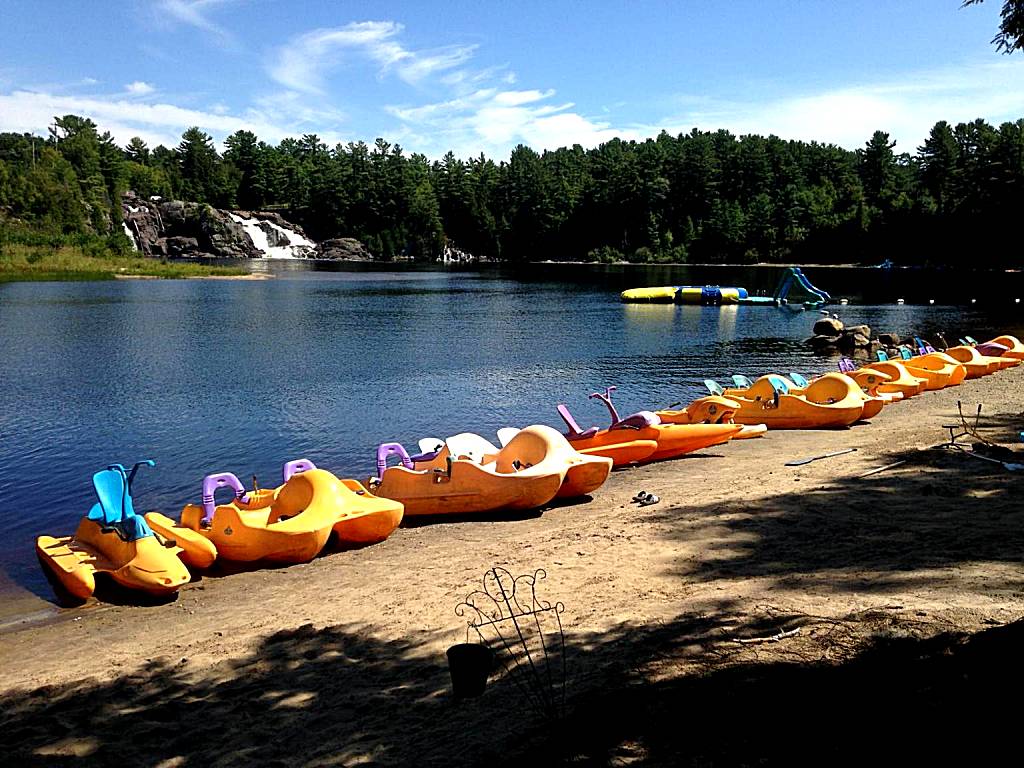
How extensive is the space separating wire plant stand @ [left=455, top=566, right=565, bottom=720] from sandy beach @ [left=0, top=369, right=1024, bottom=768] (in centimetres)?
12

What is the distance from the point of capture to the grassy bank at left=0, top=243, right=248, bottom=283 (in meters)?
66.9

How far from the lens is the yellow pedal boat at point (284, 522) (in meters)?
9.82

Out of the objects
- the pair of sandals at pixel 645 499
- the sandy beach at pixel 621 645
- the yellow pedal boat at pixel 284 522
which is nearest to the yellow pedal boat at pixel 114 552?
the sandy beach at pixel 621 645

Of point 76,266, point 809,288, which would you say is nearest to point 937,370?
point 809,288

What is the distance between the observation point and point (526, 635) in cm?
629

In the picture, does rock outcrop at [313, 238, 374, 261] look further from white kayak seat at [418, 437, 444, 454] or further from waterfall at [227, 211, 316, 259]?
white kayak seat at [418, 437, 444, 454]

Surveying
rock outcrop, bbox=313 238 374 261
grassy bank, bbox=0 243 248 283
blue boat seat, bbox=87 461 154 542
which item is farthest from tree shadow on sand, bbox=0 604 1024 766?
rock outcrop, bbox=313 238 374 261

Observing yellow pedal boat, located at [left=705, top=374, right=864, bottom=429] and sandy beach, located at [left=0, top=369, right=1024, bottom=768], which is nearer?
sandy beach, located at [left=0, top=369, right=1024, bottom=768]

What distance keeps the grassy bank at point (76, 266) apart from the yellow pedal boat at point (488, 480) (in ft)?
209

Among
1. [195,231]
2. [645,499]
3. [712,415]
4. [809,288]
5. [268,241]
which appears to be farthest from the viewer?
[268,241]

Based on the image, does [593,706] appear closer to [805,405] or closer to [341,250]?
[805,405]

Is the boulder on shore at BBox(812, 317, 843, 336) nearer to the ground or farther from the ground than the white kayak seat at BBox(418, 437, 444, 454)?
farther from the ground

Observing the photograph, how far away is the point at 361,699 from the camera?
5.54 metres

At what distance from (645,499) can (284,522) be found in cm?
502
